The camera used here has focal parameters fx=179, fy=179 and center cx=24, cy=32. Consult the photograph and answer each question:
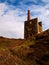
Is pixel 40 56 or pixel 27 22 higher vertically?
pixel 27 22

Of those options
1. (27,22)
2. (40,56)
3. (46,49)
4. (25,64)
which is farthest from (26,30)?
(25,64)

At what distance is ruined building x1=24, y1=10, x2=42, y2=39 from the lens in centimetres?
5094

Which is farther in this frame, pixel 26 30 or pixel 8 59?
pixel 26 30

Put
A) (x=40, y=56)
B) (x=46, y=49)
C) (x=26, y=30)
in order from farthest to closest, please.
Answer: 1. (x=26, y=30)
2. (x=46, y=49)
3. (x=40, y=56)

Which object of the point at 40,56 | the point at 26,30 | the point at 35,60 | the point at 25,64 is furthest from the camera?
the point at 26,30

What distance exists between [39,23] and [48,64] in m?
36.8

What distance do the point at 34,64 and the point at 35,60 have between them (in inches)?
63.0

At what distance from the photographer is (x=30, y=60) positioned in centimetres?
1995

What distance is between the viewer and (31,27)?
51.9m

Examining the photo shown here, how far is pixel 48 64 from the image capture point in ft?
60.3

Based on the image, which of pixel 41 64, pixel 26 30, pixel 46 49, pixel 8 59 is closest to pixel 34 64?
pixel 41 64

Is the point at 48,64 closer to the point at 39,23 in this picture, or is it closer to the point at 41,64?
the point at 41,64

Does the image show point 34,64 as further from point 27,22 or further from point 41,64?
point 27,22

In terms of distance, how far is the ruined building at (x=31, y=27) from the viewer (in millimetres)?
50938
